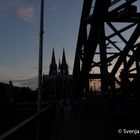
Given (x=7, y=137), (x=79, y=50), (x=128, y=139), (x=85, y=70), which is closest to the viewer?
(x=7, y=137)

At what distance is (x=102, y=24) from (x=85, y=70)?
268 inches

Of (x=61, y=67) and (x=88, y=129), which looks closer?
(x=88, y=129)

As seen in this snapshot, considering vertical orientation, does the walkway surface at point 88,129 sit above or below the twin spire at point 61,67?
below

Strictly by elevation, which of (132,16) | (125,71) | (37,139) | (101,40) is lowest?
(37,139)

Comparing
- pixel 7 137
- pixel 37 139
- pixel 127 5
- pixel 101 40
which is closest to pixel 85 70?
pixel 101 40

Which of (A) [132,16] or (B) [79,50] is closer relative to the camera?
(A) [132,16]

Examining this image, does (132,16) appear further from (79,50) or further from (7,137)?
(7,137)

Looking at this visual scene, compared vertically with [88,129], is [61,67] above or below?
above

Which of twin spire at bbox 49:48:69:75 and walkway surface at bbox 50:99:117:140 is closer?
walkway surface at bbox 50:99:117:140

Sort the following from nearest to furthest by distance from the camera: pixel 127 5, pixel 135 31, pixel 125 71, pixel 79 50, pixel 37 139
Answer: pixel 37 139
pixel 127 5
pixel 135 31
pixel 125 71
pixel 79 50

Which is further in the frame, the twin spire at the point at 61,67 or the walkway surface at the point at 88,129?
the twin spire at the point at 61,67

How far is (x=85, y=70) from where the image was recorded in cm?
2203

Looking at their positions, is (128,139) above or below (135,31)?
below

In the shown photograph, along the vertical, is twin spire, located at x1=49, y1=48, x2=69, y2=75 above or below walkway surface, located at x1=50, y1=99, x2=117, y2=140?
above
